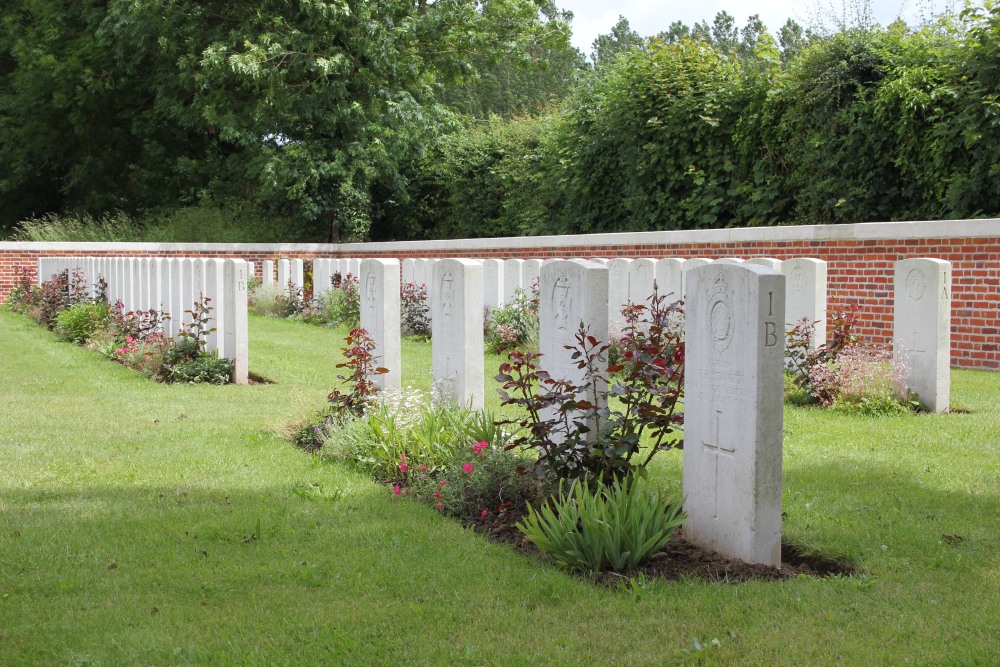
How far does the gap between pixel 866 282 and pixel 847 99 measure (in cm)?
314

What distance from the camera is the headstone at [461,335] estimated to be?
20.4 ft

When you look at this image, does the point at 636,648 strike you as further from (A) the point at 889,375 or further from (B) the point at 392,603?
(A) the point at 889,375

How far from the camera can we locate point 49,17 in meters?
26.1

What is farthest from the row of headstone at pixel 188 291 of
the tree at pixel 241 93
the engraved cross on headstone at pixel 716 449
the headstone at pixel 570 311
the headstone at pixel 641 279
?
the tree at pixel 241 93

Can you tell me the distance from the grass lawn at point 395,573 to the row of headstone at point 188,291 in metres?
2.83

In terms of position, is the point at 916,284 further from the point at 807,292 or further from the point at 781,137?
the point at 781,137

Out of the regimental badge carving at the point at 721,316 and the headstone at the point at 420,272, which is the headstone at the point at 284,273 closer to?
the headstone at the point at 420,272

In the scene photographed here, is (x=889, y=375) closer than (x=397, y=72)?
Yes

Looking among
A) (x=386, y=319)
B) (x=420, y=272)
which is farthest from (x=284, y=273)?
(x=386, y=319)

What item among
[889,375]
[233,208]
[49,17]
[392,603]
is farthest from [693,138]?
[49,17]

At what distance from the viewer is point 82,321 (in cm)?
1363

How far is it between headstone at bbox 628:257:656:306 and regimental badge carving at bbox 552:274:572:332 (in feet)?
19.6

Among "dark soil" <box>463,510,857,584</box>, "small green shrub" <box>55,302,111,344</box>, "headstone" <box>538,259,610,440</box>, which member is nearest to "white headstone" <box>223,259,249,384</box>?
"small green shrub" <box>55,302,111,344</box>

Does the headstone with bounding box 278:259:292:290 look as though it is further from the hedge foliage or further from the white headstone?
the white headstone
